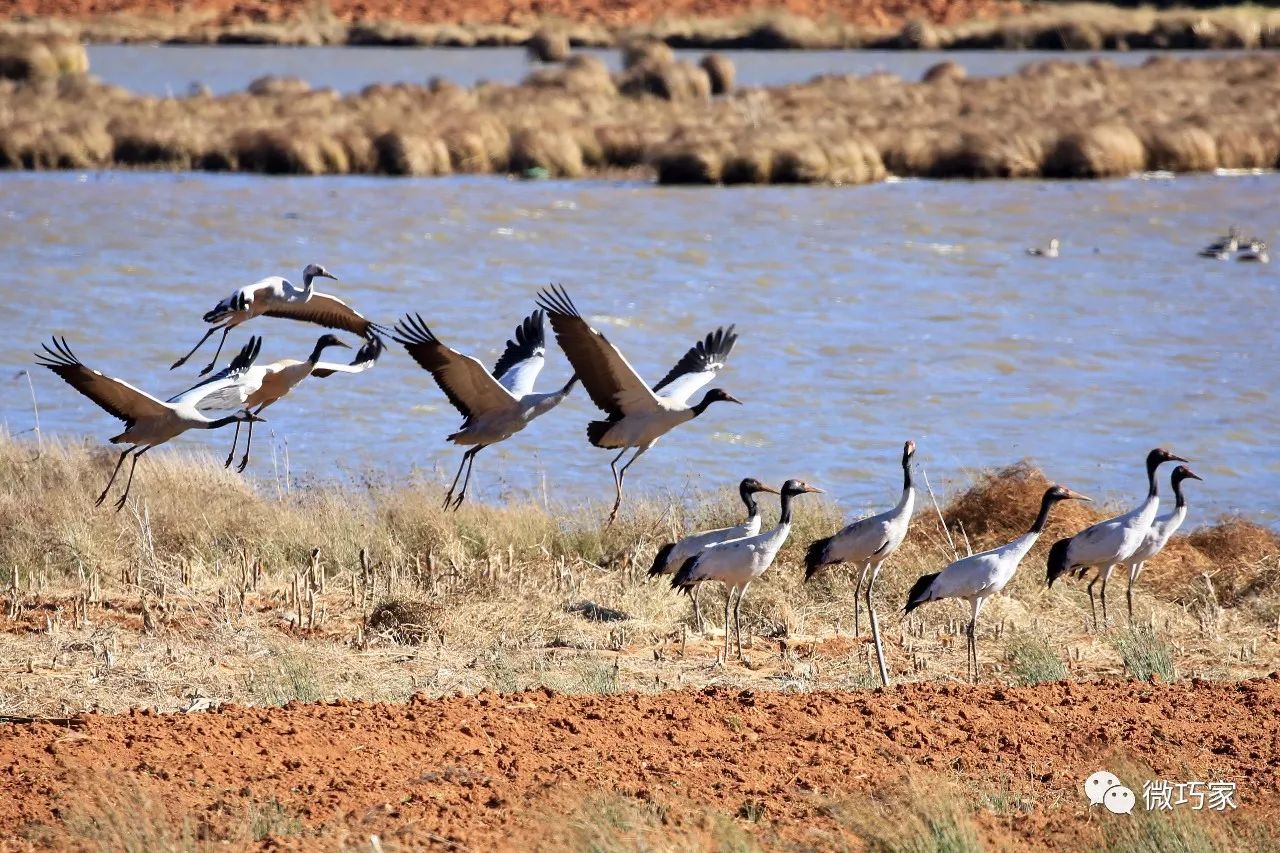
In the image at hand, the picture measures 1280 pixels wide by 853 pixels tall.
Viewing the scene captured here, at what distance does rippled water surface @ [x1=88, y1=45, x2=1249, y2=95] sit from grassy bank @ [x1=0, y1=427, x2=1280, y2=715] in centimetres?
4155

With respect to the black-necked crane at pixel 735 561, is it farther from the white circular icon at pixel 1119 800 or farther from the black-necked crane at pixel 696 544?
the white circular icon at pixel 1119 800

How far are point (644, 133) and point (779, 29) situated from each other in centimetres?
3467

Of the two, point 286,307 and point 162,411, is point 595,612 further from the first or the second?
point 162,411

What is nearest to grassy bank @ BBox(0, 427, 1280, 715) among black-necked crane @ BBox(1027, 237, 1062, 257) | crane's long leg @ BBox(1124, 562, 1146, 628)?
crane's long leg @ BBox(1124, 562, 1146, 628)

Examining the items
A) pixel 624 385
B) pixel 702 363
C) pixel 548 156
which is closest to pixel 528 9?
pixel 548 156

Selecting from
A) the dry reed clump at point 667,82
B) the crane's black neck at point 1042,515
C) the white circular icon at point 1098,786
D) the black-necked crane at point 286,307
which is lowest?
the white circular icon at point 1098,786

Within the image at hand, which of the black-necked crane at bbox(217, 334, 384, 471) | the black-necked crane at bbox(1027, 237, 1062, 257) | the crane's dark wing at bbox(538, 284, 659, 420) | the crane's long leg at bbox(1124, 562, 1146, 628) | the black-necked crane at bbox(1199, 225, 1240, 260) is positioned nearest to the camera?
the crane's dark wing at bbox(538, 284, 659, 420)

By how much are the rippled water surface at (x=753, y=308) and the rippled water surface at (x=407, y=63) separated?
2117 cm

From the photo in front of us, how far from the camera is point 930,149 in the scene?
38.4m

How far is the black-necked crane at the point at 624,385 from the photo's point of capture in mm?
10031

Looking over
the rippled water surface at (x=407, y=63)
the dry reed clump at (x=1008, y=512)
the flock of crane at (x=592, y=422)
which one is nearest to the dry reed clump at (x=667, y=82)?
the rippled water surface at (x=407, y=63)

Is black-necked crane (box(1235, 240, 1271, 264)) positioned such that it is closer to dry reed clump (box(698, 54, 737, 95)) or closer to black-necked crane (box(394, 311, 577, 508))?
black-necked crane (box(394, 311, 577, 508))

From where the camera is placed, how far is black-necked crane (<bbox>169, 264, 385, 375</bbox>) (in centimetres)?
1064

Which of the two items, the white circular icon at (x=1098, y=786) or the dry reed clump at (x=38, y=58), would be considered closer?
the white circular icon at (x=1098, y=786)
